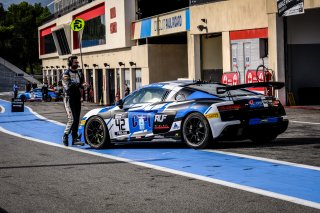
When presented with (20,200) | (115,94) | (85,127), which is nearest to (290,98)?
(85,127)

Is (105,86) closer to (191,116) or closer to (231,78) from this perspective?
(231,78)

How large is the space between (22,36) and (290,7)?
358ft

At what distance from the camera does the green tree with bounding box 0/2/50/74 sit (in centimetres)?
12888

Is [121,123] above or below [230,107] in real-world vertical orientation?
below

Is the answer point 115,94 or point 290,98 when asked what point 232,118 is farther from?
point 115,94

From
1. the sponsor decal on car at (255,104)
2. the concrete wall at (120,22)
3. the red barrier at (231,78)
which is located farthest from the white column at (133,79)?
the sponsor decal on car at (255,104)

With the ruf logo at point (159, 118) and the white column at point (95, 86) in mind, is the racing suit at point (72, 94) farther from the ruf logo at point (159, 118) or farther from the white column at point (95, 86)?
the white column at point (95, 86)

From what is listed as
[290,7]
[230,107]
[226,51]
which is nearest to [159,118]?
[230,107]

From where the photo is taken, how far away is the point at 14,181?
892cm

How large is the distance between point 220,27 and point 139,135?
69.4 ft

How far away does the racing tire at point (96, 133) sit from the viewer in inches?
517

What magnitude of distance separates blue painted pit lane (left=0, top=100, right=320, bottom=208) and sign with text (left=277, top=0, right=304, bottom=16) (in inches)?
551

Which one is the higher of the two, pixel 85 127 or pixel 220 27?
pixel 220 27

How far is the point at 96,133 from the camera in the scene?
13.4 m
